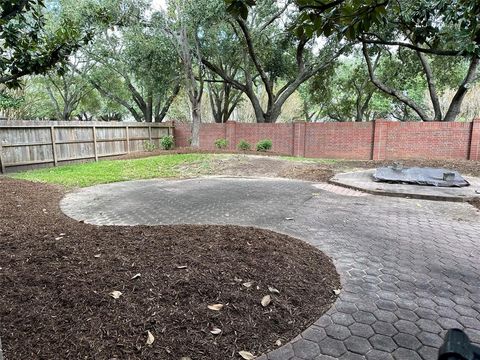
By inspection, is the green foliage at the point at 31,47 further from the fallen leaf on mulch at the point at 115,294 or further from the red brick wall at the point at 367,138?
the red brick wall at the point at 367,138

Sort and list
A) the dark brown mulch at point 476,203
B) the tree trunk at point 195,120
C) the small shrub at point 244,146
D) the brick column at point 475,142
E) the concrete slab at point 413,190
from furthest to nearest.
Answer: the small shrub at point 244,146 → the tree trunk at point 195,120 → the brick column at point 475,142 → the concrete slab at point 413,190 → the dark brown mulch at point 476,203

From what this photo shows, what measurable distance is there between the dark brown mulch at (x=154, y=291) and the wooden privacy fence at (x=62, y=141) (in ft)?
30.1

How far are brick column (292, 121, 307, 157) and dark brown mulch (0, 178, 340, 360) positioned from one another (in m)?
13.2

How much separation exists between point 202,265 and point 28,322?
52.4 inches

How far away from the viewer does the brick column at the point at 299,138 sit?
54.6ft

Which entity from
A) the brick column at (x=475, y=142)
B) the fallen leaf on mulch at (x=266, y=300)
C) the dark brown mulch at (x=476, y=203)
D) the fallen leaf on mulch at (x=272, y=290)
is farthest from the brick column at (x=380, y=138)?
the fallen leaf on mulch at (x=266, y=300)

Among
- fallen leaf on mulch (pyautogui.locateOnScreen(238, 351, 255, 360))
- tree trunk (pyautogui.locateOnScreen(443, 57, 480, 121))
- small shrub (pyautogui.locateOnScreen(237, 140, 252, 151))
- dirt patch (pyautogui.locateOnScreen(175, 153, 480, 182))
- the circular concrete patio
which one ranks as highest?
tree trunk (pyautogui.locateOnScreen(443, 57, 480, 121))

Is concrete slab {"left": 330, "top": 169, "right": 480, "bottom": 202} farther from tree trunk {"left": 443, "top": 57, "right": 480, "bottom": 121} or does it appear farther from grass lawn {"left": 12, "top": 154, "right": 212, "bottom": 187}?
tree trunk {"left": 443, "top": 57, "right": 480, "bottom": 121}

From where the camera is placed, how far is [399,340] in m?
2.22

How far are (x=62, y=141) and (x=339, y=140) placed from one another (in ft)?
40.8

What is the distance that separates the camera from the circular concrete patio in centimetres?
227

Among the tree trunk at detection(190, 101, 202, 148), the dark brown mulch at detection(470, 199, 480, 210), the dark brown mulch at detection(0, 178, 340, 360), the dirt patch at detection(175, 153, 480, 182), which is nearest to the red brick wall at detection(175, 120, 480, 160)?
the dirt patch at detection(175, 153, 480, 182)

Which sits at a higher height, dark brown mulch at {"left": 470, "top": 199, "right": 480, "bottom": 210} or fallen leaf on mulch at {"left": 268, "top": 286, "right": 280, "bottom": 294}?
fallen leaf on mulch at {"left": 268, "top": 286, "right": 280, "bottom": 294}

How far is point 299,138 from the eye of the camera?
659 inches
